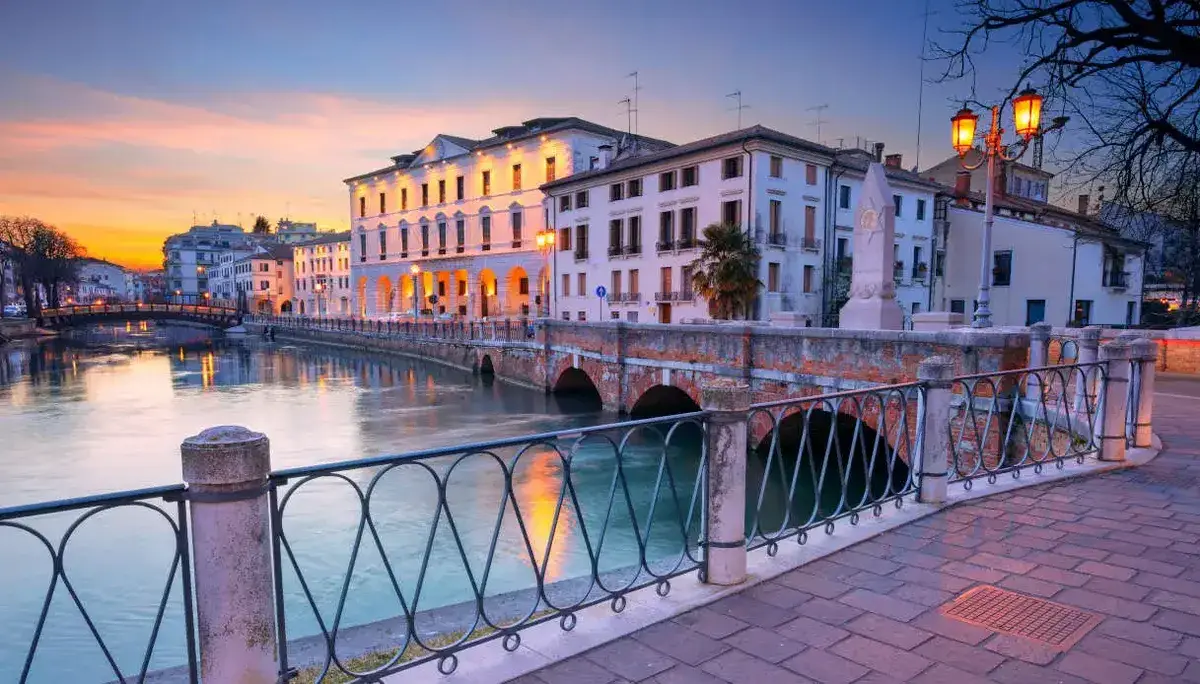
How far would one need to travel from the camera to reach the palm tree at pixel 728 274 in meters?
26.5

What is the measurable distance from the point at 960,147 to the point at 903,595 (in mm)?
10898

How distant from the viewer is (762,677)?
295 cm

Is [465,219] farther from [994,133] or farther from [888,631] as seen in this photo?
[888,631]

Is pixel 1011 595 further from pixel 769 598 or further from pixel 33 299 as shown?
pixel 33 299

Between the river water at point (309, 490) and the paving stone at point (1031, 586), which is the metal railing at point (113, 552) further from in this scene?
the paving stone at point (1031, 586)

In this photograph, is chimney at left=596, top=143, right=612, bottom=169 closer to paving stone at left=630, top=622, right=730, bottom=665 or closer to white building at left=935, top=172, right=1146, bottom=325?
white building at left=935, top=172, right=1146, bottom=325

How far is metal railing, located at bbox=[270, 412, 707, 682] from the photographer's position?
3.08 m

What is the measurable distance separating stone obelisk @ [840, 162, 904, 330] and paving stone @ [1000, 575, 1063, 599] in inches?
377

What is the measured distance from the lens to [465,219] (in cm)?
4928

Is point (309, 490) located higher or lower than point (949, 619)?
lower

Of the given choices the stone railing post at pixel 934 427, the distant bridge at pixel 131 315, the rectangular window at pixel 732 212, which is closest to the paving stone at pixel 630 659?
the stone railing post at pixel 934 427

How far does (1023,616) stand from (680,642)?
6.34 feet

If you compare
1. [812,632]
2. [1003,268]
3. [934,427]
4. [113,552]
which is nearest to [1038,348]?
[934,427]

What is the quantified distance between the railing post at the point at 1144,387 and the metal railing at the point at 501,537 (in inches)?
208
